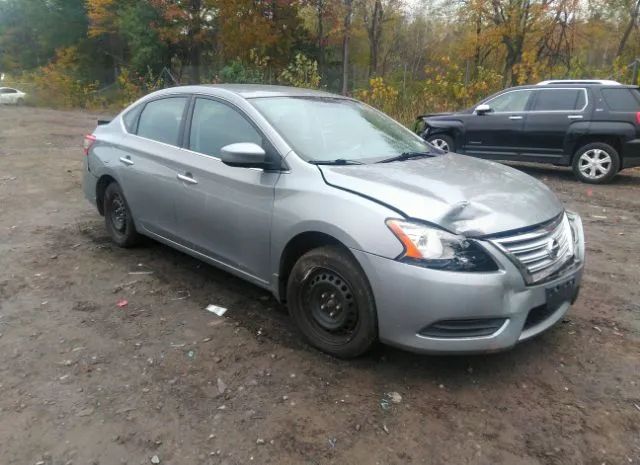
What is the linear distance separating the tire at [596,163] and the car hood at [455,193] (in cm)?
613

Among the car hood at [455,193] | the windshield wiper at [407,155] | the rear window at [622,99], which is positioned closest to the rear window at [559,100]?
the rear window at [622,99]

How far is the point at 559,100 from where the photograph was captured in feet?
30.3

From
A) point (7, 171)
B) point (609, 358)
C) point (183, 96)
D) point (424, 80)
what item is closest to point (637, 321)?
point (609, 358)

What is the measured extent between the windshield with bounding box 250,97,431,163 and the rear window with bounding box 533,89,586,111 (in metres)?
6.02

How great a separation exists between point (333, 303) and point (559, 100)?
7.89m

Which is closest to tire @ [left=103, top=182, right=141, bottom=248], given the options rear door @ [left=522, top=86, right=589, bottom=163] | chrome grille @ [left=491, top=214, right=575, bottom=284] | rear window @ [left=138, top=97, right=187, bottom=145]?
rear window @ [left=138, top=97, right=187, bottom=145]

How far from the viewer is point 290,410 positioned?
276cm

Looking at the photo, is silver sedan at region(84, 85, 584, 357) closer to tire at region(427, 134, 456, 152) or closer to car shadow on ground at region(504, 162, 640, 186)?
tire at region(427, 134, 456, 152)

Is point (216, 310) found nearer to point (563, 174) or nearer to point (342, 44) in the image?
point (563, 174)

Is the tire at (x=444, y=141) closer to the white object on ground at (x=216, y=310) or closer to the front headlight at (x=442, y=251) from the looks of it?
the white object on ground at (x=216, y=310)

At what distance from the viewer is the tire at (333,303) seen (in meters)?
2.97

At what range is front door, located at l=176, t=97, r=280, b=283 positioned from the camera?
3.53 metres

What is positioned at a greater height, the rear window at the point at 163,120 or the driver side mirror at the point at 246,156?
the rear window at the point at 163,120

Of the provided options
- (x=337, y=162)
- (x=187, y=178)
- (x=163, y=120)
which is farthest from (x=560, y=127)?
(x=187, y=178)
